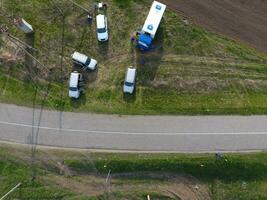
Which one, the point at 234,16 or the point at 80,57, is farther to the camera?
the point at 234,16

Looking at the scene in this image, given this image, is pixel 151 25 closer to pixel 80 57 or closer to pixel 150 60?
pixel 150 60

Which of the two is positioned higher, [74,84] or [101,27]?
[101,27]

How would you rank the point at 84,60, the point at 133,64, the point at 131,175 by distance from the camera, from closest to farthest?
1. the point at 131,175
2. the point at 84,60
3. the point at 133,64

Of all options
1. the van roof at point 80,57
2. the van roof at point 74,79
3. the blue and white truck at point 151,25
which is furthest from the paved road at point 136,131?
the blue and white truck at point 151,25

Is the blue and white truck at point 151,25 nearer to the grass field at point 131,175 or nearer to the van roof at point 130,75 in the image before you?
the van roof at point 130,75

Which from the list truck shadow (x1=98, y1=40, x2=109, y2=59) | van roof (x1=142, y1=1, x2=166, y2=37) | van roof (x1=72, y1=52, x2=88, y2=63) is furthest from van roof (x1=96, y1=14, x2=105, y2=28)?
van roof (x1=142, y1=1, x2=166, y2=37)

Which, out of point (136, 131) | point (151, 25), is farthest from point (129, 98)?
point (151, 25)

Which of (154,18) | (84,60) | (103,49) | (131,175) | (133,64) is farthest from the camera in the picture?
(103,49)
